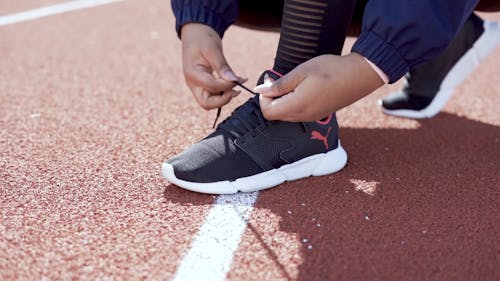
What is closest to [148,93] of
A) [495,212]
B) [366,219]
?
[366,219]

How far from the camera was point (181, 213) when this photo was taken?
136cm

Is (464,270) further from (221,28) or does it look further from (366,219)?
(221,28)

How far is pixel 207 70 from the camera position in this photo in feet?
5.31

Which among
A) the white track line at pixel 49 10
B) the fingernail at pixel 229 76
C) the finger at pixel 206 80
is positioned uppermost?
the fingernail at pixel 229 76

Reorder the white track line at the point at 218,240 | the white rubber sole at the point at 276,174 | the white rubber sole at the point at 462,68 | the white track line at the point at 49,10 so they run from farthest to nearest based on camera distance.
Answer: the white track line at the point at 49,10
the white rubber sole at the point at 462,68
the white rubber sole at the point at 276,174
the white track line at the point at 218,240

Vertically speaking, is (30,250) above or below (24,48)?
above

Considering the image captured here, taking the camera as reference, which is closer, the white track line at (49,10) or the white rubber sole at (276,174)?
the white rubber sole at (276,174)

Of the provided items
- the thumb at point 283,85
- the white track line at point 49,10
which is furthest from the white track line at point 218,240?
the white track line at point 49,10

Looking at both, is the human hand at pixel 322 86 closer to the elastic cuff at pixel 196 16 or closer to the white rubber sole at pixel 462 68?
the elastic cuff at pixel 196 16

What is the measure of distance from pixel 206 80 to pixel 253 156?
0.75 feet

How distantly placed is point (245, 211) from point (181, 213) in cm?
14

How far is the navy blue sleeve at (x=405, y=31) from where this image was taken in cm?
126

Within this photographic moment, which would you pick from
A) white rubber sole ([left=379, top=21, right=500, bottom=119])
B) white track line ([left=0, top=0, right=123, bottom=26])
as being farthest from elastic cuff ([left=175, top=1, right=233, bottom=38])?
white track line ([left=0, top=0, right=123, bottom=26])

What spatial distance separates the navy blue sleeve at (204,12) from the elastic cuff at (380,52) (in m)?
0.53
